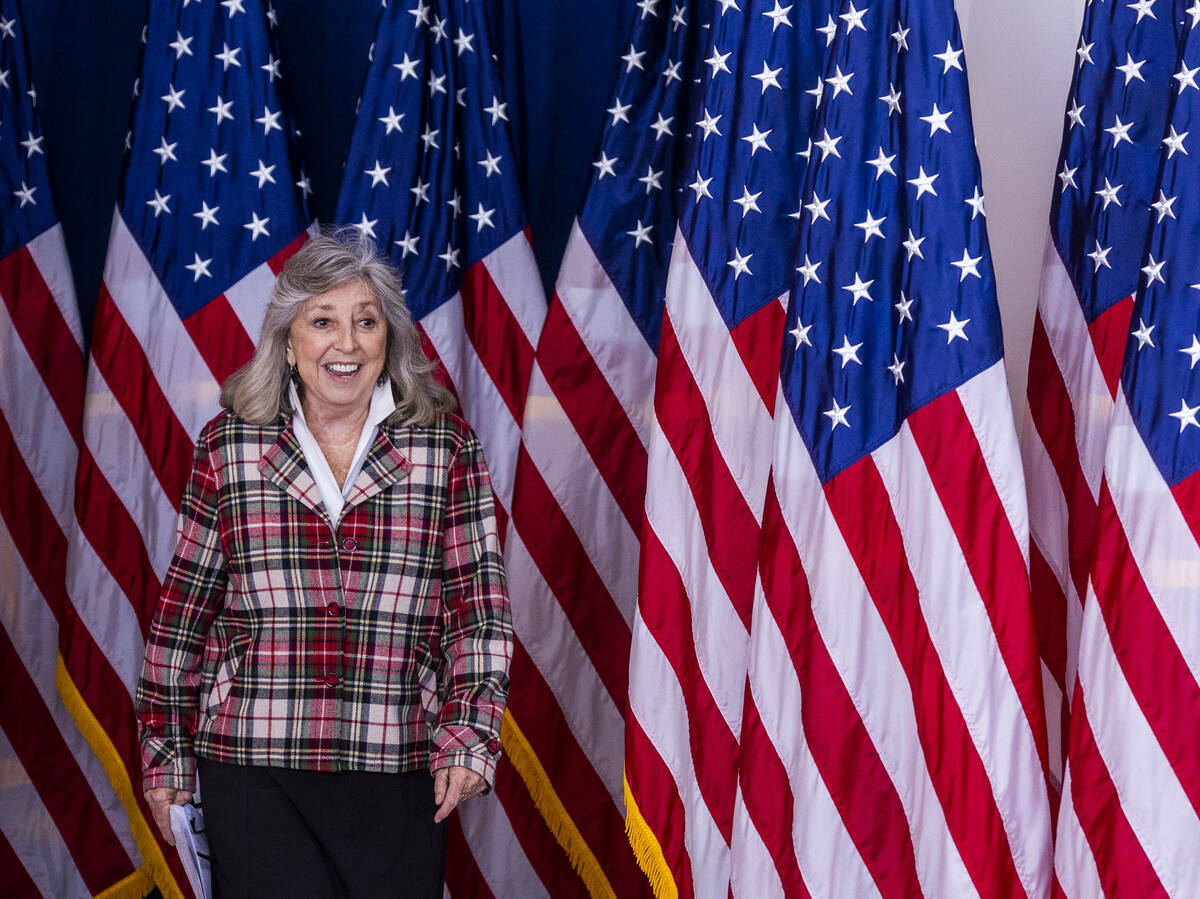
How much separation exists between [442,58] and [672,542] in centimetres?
129

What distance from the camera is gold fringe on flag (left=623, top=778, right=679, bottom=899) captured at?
9.45 ft

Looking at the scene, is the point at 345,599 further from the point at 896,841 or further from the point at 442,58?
the point at 442,58

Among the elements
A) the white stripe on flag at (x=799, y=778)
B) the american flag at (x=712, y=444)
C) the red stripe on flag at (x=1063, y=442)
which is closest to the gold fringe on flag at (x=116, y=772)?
the american flag at (x=712, y=444)

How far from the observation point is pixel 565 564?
3.23m

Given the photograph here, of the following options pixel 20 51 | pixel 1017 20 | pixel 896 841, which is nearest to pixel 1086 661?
pixel 896 841

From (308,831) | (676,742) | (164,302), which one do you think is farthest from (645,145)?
(308,831)

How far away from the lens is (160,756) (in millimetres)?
2447

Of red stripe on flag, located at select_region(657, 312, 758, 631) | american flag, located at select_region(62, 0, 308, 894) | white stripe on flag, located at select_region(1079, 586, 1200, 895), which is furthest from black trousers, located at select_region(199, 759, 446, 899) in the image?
white stripe on flag, located at select_region(1079, 586, 1200, 895)

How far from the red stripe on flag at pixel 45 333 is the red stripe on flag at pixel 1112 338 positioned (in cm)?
240

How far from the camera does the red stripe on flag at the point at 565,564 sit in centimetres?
323

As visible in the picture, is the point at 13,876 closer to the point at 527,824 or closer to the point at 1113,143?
the point at 527,824

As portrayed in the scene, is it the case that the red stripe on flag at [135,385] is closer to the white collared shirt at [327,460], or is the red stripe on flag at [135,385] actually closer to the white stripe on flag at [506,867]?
the white collared shirt at [327,460]

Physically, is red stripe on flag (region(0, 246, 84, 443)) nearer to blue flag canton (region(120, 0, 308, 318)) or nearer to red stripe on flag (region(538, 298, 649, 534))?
blue flag canton (region(120, 0, 308, 318))

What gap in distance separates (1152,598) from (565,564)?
4.34ft
